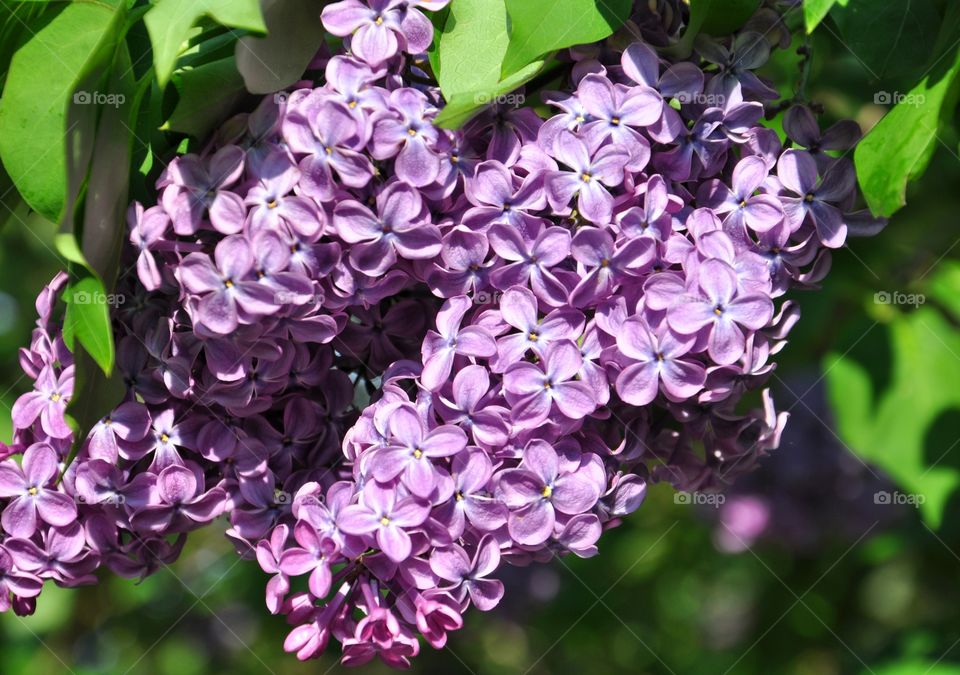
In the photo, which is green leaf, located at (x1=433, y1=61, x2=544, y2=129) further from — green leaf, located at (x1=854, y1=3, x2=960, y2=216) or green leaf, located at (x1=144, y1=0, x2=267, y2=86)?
green leaf, located at (x1=854, y1=3, x2=960, y2=216)

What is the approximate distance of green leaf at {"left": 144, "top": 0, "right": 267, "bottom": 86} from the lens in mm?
651

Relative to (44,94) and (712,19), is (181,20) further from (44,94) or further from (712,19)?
(712,19)

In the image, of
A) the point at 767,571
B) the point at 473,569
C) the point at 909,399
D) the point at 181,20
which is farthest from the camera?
the point at 767,571

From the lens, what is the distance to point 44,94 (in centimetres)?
79

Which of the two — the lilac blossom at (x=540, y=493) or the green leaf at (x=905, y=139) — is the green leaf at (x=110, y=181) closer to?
the lilac blossom at (x=540, y=493)

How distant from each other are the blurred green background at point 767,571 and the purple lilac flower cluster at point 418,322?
0.70 metres

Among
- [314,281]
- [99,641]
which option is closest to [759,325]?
[314,281]

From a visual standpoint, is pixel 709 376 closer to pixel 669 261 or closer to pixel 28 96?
pixel 669 261

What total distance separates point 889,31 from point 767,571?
4.74ft

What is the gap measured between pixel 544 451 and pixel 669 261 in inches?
6.2

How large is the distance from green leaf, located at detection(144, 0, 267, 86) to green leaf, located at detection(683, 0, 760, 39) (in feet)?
1.06

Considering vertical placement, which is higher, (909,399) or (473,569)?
(473,569)

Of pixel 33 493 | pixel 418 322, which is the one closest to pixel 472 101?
pixel 418 322

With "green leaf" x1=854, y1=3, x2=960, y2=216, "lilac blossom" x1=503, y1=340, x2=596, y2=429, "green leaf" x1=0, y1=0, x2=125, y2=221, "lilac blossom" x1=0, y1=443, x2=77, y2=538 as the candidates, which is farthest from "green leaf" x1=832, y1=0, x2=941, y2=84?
"lilac blossom" x1=0, y1=443, x2=77, y2=538
